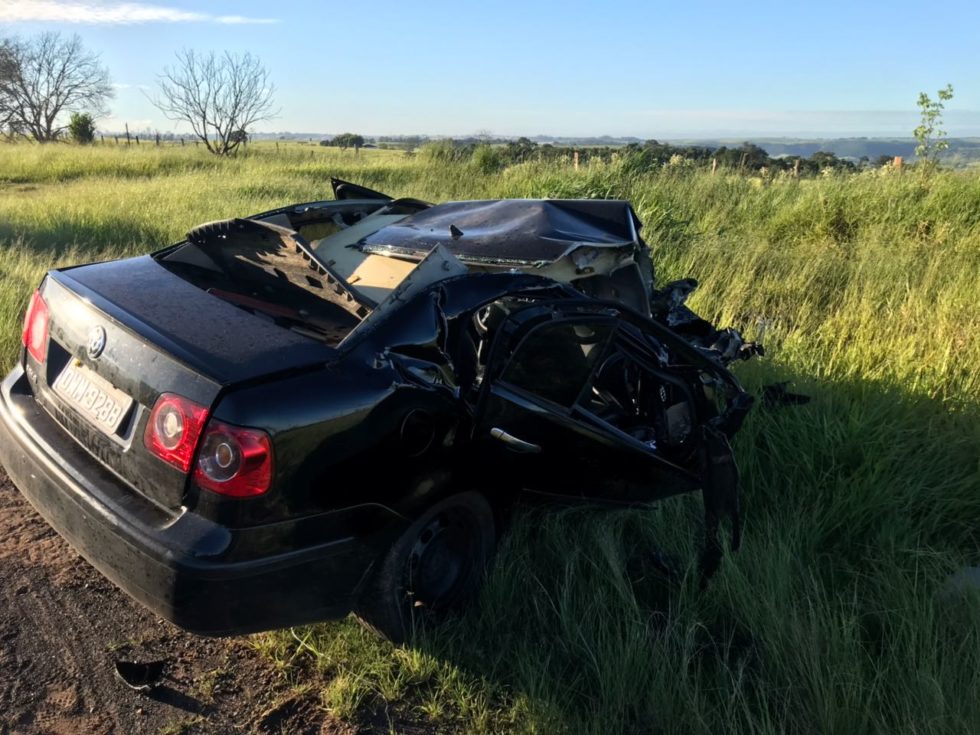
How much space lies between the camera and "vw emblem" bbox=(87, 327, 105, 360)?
2.37 m

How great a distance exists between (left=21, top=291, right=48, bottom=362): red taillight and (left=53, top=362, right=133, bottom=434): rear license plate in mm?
232

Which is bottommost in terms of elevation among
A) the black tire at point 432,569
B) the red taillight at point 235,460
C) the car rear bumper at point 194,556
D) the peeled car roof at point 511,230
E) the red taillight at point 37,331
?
the black tire at point 432,569

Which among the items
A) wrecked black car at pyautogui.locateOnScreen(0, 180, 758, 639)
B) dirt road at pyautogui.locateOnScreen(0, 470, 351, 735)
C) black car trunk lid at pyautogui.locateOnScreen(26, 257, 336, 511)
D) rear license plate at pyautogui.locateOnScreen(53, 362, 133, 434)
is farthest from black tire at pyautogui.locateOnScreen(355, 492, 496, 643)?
rear license plate at pyautogui.locateOnScreen(53, 362, 133, 434)

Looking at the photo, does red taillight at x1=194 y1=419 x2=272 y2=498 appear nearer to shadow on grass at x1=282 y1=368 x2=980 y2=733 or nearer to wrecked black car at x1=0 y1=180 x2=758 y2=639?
wrecked black car at x1=0 y1=180 x2=758 y2=639

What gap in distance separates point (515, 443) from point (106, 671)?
1.57 meters

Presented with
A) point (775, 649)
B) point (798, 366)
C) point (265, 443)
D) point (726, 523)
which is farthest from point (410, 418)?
point (798, 366)

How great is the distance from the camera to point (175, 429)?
6.88 feet

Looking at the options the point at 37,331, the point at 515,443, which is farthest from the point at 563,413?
the point at 37,331

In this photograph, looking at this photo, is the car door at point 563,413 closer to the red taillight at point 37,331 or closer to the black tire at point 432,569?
the black tire at point 432,569

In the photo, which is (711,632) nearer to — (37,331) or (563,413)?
(563,413)

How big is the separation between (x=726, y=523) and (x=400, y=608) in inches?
61.6

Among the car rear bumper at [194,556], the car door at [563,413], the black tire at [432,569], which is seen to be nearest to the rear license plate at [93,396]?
the car rear bumper at [194,556]

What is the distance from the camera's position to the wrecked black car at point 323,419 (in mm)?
2055

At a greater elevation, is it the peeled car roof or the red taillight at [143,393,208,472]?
the peeled car roof
